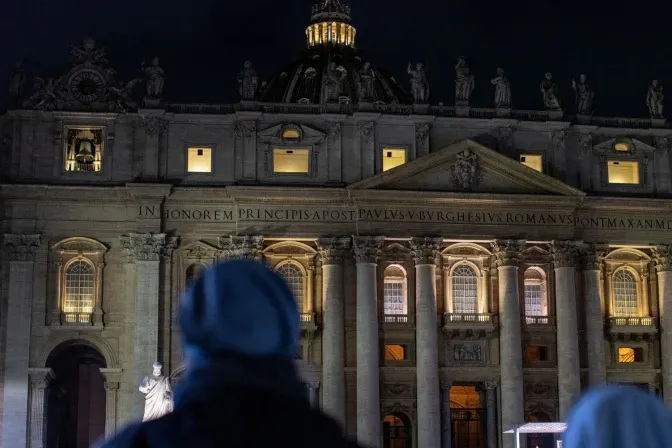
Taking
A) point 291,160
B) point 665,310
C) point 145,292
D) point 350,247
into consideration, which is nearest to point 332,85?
point 291,160

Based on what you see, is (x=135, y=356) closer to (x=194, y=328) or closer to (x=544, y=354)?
(x=544, y=354)

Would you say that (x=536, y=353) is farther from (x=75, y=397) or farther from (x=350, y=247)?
(x=75, y=397)

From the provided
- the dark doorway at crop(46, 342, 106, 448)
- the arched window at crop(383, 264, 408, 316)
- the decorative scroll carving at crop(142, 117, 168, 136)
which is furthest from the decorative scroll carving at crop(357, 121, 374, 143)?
the dark doorway at crop(46, 342, 106, 448)

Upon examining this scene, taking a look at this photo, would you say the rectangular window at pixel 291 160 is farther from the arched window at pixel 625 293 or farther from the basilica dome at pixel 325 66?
the basilica dome at pixel 325 66

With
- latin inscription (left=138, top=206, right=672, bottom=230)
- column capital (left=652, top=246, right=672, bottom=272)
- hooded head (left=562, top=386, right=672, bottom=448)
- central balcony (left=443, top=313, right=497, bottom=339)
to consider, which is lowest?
hooded head (left=562, top=386, right=672, bottom=448)

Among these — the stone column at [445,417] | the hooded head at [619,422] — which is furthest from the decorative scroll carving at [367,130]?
the hooded head at [619,422]

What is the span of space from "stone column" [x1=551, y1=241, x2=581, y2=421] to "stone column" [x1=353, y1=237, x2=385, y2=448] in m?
7.83

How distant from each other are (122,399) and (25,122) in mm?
12674

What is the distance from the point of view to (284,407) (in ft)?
11.4

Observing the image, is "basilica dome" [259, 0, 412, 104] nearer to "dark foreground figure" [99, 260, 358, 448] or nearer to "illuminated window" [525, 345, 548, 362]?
"illuminated window" [525, 345, 548, 362]

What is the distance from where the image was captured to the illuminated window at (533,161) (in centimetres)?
5494

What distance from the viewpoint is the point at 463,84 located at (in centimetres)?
5516

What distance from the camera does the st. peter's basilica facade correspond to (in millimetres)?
50750

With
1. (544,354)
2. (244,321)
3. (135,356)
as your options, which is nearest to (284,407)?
(244,321)
